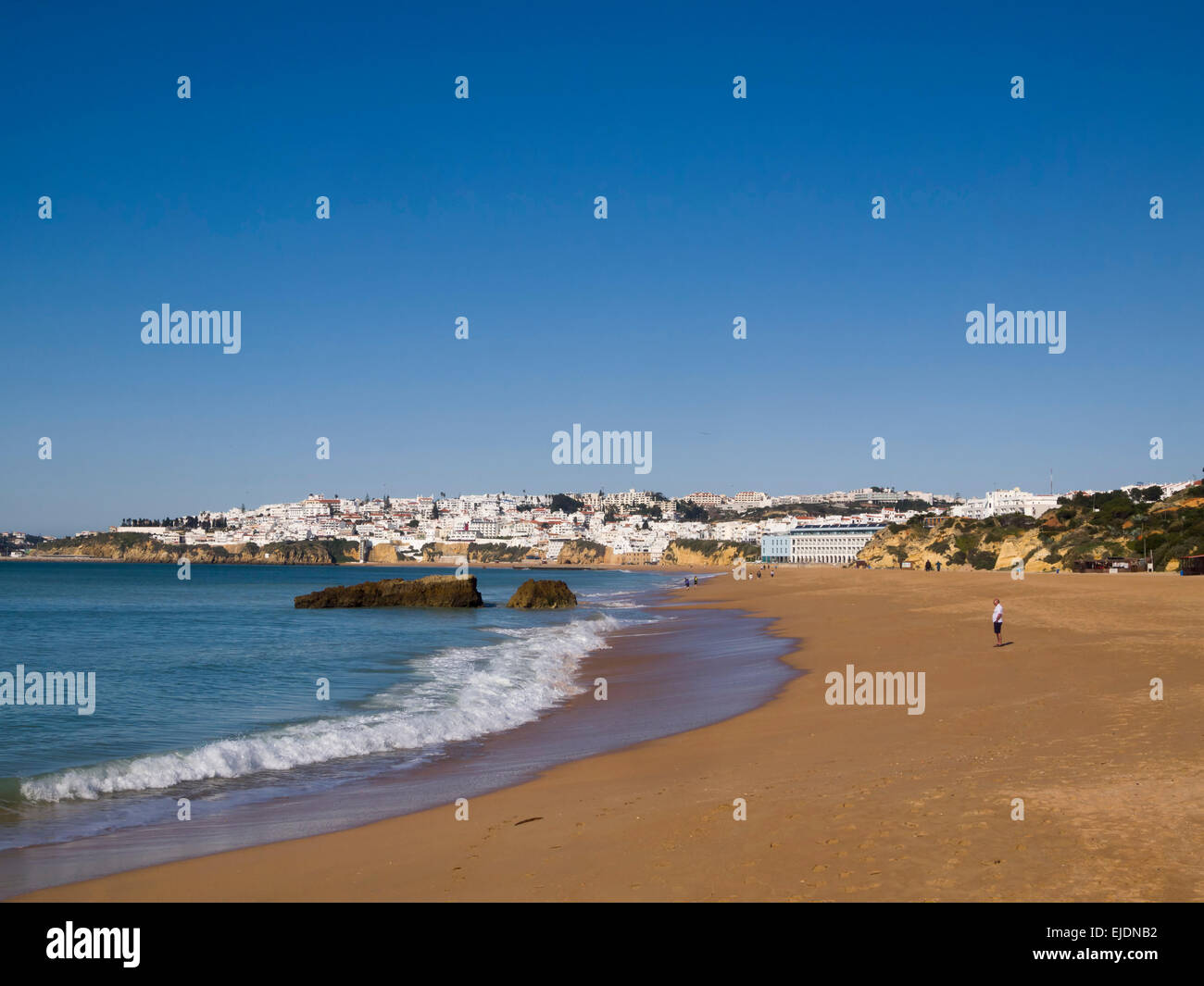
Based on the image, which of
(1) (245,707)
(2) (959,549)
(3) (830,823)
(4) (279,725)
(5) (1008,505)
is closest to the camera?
(3) (830,823)

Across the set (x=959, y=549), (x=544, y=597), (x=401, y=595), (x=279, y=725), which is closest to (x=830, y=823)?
(x=279, y=725)

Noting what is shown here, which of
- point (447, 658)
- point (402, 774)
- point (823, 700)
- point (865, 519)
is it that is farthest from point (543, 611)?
point (865, 519)

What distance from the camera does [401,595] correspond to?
51.4 m

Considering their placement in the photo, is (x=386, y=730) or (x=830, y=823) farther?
(x=386, y=730)

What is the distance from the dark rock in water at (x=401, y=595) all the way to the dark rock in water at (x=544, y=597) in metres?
2.65

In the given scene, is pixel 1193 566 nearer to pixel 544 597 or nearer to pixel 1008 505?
pixel 544 597

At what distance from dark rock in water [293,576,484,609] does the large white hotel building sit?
107603mm

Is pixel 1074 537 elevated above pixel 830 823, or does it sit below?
below

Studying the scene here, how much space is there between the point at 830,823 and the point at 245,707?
1205 cm

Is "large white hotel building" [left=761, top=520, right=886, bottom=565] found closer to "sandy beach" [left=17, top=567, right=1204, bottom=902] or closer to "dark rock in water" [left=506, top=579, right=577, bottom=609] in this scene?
"dark rock in water" [left=506, top=579, right=577, bottom=609]

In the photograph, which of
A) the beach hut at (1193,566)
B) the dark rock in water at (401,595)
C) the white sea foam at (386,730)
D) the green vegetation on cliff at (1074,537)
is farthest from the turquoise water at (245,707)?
the green vegetation on cliff at (1074,537)
